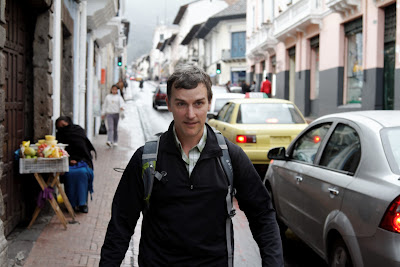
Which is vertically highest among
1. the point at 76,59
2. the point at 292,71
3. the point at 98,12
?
the point at 98,12

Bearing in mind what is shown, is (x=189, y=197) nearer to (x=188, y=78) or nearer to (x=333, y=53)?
(x=188, y=78)

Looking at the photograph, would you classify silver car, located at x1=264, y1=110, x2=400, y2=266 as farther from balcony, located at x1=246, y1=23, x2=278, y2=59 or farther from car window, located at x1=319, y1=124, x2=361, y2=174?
balcony, located at x1=246, y1=23, x2=278, y2=59

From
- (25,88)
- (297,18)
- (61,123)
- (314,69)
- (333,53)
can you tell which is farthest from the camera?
(297,18)

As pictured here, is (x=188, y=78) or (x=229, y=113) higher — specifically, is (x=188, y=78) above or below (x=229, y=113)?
above

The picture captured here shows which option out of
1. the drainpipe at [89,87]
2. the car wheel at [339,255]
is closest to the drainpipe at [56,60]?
the car wheel at [339,255]

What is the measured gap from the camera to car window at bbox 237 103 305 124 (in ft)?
34.9

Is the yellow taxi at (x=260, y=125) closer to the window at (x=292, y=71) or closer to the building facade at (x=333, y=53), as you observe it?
the building facade at (x=333, y=53)

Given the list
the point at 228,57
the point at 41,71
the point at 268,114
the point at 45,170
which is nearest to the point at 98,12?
the point at 268,114

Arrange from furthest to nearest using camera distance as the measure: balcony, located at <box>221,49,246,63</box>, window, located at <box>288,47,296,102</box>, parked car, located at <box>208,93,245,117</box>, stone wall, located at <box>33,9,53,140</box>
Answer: balcony, located at <box>221,49,246,63</box> < window, located at <box>288,47,296,102</box> < parked car, located at <box>208,93,245,117</box> < stone wall, located at <box>33,9,53,140</box>

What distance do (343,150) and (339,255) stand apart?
950 mm

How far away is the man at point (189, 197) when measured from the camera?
2.44m

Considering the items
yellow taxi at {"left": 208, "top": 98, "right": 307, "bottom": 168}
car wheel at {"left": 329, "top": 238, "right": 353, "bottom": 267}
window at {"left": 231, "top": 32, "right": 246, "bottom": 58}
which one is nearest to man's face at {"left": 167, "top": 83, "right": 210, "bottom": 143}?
car wheel at {"left": 329, "top": 238, "right": 353, "bottom": 267}

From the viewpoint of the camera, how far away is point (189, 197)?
95.6 inches

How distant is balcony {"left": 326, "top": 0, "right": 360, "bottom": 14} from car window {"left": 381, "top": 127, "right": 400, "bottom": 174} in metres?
14.8
